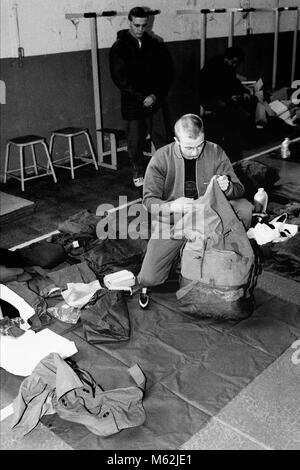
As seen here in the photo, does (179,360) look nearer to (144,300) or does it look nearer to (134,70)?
(144,300)

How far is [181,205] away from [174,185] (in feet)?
1.16

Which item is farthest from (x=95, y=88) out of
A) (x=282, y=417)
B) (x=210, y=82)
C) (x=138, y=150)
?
(x=282, y=417)

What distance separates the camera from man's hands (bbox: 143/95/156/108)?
5.69 m

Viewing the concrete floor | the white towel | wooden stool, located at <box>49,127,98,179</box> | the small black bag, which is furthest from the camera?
wooden stool, located at <box>49,127,98,179</box>

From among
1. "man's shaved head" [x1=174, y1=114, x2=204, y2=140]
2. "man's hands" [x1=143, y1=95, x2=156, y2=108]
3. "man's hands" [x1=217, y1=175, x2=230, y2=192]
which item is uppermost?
"man's shaved head" [x1=174, y1=114, x2=204, y2=140]

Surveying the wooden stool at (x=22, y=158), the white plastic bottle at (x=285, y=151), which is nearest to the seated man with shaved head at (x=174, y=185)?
the wooden stool at (x=22, y=158)

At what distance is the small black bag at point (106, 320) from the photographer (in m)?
2.96

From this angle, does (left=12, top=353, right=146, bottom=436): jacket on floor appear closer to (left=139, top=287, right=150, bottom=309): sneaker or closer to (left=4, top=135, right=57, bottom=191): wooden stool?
(left=139, top=287, right=150, bottom=309): sneaker

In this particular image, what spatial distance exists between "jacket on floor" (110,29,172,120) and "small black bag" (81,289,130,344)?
3152mm

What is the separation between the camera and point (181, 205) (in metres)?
3.22

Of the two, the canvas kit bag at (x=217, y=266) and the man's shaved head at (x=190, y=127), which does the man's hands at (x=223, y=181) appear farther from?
the man's shaved head at (x=190, y=127)

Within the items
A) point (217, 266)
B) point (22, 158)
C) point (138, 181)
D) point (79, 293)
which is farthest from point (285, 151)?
point (79, 293)

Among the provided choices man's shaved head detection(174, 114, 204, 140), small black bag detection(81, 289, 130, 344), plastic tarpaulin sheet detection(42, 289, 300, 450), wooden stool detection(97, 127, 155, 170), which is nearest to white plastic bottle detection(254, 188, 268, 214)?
plastic tarpaulin sheet detection(42, 289, 300, 450)

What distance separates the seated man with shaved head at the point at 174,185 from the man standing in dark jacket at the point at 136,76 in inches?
83.9
